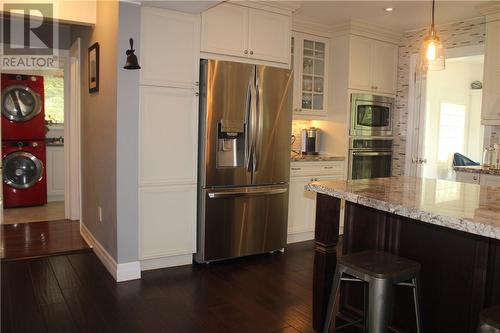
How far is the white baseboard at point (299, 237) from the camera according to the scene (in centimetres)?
443

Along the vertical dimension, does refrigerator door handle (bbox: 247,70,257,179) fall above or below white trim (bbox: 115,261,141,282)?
above

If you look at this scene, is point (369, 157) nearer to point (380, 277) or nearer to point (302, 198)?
point (302, 198)

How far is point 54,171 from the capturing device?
6.45m

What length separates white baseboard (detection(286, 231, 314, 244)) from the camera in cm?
443

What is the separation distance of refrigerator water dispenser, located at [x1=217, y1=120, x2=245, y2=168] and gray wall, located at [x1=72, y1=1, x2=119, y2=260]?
90 centimetres

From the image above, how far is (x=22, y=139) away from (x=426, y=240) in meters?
5.78

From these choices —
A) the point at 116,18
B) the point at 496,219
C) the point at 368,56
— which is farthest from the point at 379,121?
the point at 496,219

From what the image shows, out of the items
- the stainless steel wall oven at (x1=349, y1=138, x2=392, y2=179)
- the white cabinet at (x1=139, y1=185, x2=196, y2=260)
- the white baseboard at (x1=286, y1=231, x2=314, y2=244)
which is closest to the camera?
the white cabinet at (x1=139, y1=185, x2=196, y2=260)

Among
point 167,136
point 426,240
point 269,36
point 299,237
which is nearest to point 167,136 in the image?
point 167,136

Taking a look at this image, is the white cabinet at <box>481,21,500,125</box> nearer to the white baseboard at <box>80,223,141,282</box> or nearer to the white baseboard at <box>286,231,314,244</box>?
the white baseboard at <box>286,231,314,244</box>

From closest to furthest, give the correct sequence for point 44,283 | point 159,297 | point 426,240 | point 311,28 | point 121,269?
point 426,240 < point 159,297 < point 44,283 < point 121,269 < point 311,28

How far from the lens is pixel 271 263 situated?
3.79 m

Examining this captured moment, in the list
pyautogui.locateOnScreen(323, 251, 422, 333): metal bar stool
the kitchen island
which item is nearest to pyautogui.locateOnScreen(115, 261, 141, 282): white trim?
the kitchen island

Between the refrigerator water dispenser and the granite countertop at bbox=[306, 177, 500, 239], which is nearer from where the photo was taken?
the granite countertop at bbox=[306, 177, 500, 239]
